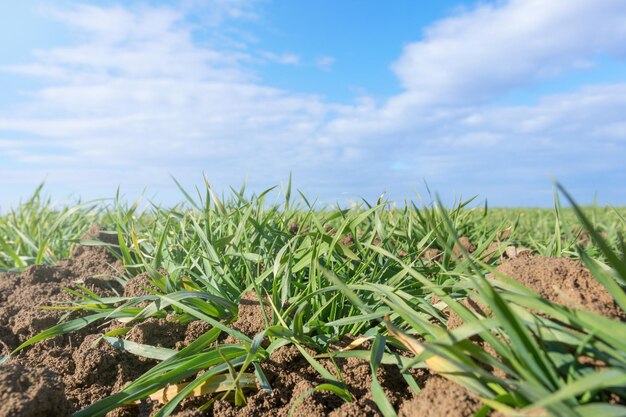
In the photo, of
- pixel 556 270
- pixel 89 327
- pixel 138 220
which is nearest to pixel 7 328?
pixel 89 327

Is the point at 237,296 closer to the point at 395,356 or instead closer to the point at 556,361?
the point at 395,356

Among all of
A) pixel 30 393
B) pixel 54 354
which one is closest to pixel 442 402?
pixel 30 393

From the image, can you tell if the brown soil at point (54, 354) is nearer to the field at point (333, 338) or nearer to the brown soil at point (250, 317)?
the field at point (333, 338)

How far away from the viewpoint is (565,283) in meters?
1.28

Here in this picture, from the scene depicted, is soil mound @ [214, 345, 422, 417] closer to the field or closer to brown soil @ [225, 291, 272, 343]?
the field

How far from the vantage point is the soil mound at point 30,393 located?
131 centimetres

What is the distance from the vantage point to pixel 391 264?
1.94m

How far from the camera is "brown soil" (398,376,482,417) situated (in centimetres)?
112

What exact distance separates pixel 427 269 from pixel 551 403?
104cm

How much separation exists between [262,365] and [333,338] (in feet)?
0.72

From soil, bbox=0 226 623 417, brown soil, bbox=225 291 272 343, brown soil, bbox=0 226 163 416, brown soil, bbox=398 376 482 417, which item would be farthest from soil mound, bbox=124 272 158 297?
brown soil, bbox=398 376 482 417

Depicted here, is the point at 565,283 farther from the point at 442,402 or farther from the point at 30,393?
the point at 30,393

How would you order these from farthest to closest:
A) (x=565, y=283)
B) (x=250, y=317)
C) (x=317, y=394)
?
(x=250, y=317)
(x=317, y=394)
(x=565, y=283)

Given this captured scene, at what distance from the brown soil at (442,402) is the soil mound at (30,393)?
34.4 inches
